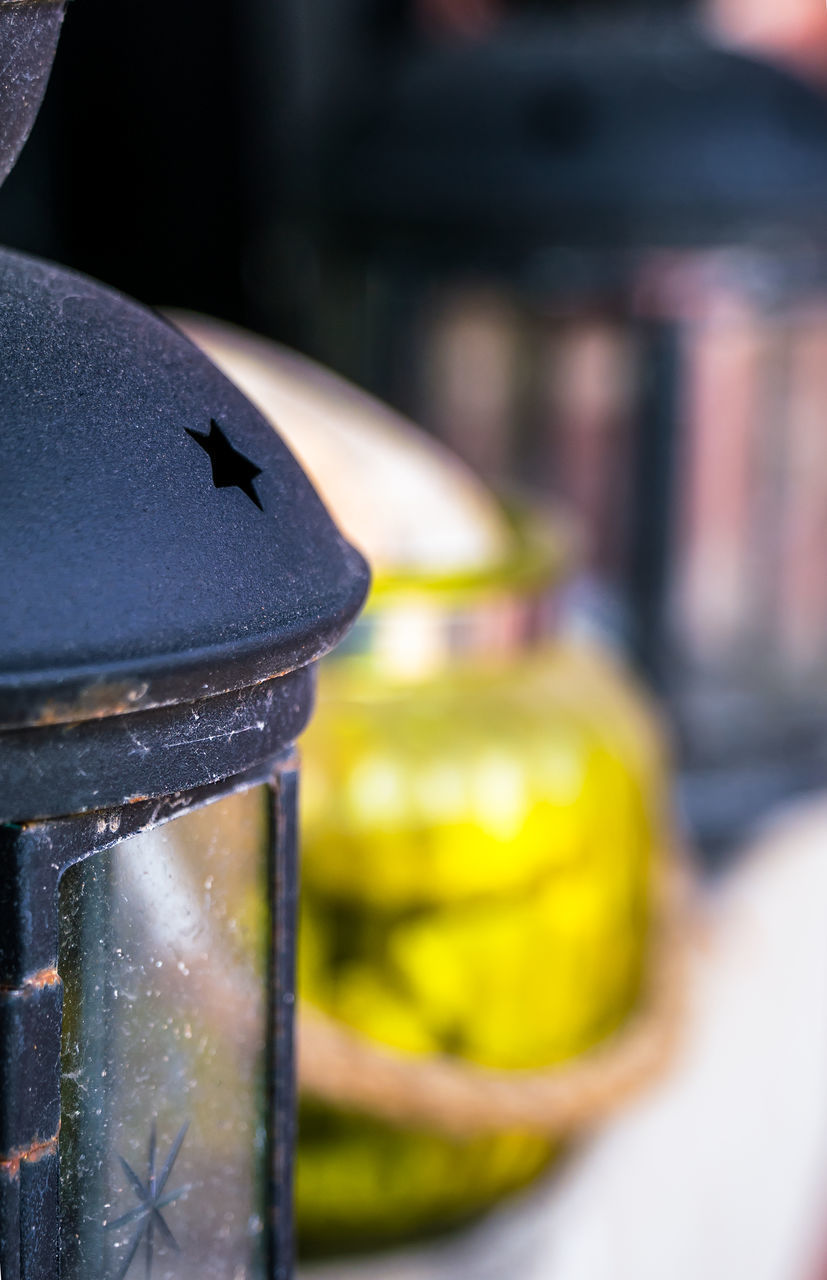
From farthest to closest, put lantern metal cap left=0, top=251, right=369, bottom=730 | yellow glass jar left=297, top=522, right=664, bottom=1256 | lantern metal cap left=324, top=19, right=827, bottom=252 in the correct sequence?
lantern metal cap left=324, top=19, right=827, bottom=252 < yellow glass jar left=297, top=522, right=664, bottom=1256 < lantern metal cap left=0, top=251, right=369, bottom=730

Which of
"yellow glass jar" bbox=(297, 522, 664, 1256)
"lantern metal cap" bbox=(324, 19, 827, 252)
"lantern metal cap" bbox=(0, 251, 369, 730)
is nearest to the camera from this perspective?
"lantern metal cap" bbox=(0, 251, 369, 730)

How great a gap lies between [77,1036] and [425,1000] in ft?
1.45

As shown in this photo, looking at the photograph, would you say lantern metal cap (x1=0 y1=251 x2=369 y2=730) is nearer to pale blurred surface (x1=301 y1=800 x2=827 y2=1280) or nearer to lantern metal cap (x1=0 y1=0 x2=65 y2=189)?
lantern metal cap (x1=0 y1=0 x2=65 y2=189)

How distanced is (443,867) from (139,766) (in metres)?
0.44

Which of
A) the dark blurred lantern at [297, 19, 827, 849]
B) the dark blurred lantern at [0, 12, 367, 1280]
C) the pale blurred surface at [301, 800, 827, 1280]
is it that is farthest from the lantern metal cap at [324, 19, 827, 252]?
the dark blurred lantern at [0, 12, 367, 1280]

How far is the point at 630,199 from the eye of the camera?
1499 millimetres

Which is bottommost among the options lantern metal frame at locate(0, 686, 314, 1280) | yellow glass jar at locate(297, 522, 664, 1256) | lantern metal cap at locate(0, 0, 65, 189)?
yellow glass jar at locate(297, 522, 664, 1256)

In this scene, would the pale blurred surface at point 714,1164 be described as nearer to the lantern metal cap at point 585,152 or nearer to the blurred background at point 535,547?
the blurred background at point 535,547

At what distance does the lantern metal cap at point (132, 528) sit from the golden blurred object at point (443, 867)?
0.36m

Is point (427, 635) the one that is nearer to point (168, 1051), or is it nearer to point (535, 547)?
point (535, 547)

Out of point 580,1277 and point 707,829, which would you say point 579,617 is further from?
point 707,829

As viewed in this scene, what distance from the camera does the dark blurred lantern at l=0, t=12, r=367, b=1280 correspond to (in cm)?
32

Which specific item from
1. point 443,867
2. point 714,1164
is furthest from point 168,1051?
point 714,1164

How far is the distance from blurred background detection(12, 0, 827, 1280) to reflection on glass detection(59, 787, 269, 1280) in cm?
Answer: 33
